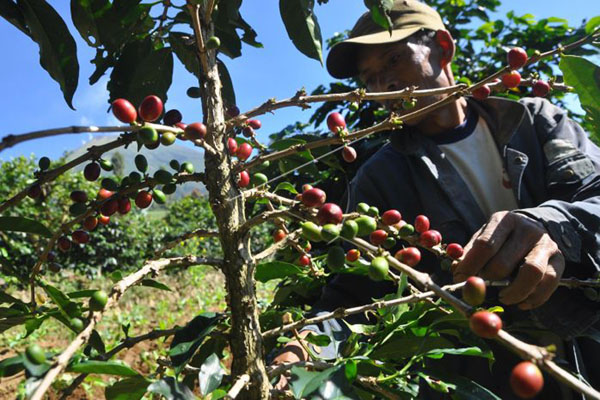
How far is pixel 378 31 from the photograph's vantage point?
2.09 meters

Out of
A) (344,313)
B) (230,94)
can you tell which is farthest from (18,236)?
(344,313)

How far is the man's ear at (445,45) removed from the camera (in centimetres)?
192

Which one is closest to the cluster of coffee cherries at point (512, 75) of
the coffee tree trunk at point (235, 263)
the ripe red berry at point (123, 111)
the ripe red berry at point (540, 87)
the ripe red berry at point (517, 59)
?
the ripe red berry at point (517, 59)

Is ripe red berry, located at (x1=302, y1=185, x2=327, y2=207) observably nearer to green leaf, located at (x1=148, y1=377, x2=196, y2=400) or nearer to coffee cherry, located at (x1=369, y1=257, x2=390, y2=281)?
coffee cherry, located at (x1=369, y1=257, x2=390, y2=281)

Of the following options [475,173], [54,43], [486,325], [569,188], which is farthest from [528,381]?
[475,173]

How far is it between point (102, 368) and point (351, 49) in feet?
5.95

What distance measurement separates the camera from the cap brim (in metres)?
1.90

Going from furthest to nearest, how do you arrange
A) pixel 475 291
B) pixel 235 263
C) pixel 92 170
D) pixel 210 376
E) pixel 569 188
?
pixel 569 188
pixel 92 170
pixel 235 263
pixel 210 376
pixel 475 291

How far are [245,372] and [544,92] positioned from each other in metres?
0.98

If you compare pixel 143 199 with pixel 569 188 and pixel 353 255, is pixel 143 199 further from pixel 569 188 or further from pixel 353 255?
pixel 569 188

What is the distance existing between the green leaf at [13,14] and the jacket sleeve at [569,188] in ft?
4.32

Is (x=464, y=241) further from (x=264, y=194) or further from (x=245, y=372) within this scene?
(x=245, y=372)

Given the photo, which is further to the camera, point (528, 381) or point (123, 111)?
point (123, 111)

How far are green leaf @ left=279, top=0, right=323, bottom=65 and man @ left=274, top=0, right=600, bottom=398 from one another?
632mm
